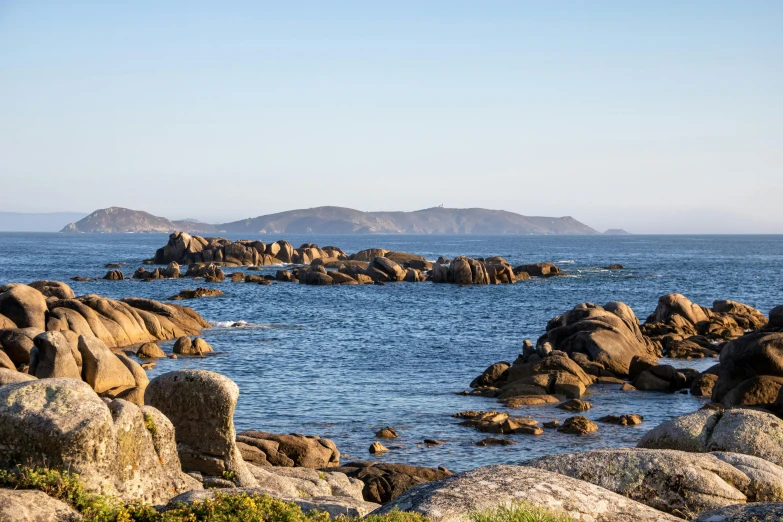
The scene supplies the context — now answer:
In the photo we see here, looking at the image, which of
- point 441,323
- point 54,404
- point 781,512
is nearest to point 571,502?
point 781,512

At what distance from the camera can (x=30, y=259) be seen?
152625 mm

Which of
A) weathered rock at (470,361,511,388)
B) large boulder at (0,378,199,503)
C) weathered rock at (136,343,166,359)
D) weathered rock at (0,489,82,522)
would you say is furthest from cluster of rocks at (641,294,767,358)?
weathered rock at (0,489,82,522)

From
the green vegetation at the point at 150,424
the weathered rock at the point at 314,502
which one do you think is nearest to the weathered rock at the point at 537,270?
the weathered rock at the point at 314,502

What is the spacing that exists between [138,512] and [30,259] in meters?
157

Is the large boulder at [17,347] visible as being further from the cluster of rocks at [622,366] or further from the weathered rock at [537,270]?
the weathered rock at [537,270]

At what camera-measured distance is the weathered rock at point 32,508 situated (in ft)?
30.5

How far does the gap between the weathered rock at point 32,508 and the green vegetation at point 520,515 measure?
16.2 ft

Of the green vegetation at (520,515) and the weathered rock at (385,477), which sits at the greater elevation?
the green vegetation at (520,515)

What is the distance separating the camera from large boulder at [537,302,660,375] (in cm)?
4153

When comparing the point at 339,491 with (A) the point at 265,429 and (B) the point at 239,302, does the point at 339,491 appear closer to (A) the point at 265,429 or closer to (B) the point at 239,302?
(A) the point at 265,429

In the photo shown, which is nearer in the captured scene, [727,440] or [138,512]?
[138,512]

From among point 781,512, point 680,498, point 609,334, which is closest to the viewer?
point 781,512

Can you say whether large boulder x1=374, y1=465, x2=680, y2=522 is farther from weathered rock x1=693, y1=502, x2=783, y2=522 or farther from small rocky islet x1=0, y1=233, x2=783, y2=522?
weathered rock x1=693, y1=502, x2=783, y2=522

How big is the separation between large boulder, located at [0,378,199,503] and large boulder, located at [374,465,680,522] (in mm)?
3918
